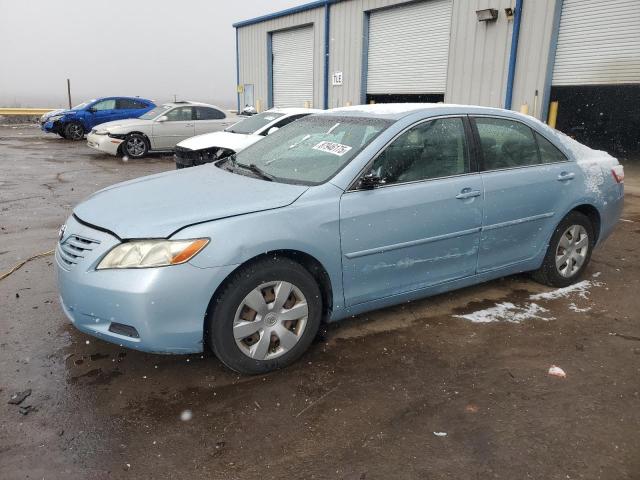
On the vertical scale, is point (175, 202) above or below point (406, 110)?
below

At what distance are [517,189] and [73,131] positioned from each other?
17863 millimetres

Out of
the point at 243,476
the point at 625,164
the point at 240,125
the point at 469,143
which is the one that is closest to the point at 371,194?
the point at 469,143

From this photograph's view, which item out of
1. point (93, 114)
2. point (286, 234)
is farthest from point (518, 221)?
point (93, 114)

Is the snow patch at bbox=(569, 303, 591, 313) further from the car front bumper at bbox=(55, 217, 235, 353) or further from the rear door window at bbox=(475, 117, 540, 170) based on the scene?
the car front bumper at bbox=(55, 217, 235, 353)

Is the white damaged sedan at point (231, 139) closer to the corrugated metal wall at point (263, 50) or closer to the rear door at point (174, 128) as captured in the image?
the rear door at point (174, 128)

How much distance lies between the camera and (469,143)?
12.3 feet

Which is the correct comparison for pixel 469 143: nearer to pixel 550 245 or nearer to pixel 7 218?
pixel 550 245

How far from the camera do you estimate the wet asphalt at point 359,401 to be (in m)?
2.32

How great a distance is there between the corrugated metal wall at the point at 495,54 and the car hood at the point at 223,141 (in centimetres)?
597

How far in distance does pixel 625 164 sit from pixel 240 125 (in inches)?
407

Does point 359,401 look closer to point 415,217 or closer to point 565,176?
point 415,217

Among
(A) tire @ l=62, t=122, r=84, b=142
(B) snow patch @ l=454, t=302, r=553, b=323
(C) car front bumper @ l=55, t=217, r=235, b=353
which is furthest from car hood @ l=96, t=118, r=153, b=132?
(B) snow patch @ l=454, t=302, r=553, b=323

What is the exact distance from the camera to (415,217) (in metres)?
3.39

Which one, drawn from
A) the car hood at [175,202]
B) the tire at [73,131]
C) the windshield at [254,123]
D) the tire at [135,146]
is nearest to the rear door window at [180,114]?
the tire at [135,146]
